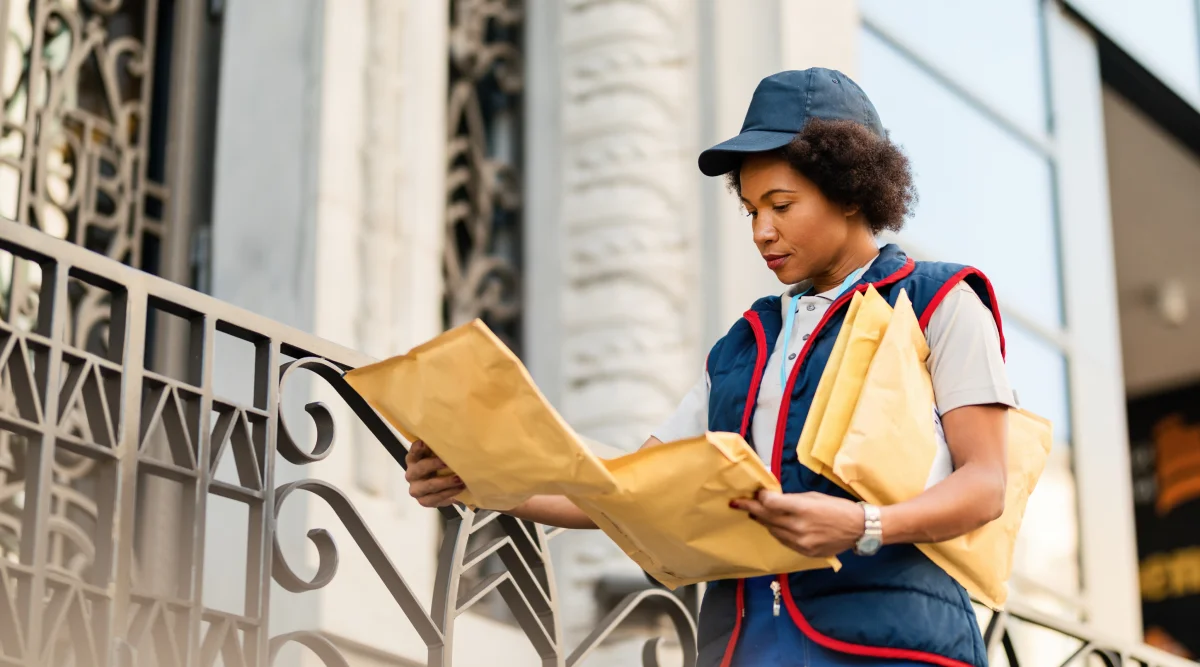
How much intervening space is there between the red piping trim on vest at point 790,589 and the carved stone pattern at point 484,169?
3.65m

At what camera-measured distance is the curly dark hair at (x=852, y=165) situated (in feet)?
7.60

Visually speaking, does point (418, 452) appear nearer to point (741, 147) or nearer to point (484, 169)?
point (741, 147)

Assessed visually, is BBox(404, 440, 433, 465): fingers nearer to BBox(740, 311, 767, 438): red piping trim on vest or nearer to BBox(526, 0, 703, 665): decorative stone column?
BBox(740, 311, 767, 438): red piping trim on vest

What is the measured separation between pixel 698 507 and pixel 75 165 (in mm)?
3223

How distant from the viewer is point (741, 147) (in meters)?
2.31

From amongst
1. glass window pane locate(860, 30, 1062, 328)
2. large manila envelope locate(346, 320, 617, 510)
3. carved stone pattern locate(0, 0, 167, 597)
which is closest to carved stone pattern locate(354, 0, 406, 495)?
carved stone pattern locate(0, 0, 167, 597)

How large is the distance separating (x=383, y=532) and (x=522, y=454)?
2901 millimetres

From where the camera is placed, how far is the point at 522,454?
207 cm

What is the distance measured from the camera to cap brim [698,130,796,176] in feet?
7.57

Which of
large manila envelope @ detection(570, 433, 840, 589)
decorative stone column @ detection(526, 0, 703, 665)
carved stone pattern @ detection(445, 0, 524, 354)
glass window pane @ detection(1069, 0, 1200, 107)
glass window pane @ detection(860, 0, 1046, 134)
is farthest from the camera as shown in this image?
glass window pane @ detection(1069, 0, 1200, 107)

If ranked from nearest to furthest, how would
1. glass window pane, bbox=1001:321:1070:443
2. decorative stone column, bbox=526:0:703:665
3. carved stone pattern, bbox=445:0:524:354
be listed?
decorative stone column, bbox=526:0:703:665, carved stone pattern, bbox=445:0:524:354, glass window pane, bbox=1001:321:1070:443

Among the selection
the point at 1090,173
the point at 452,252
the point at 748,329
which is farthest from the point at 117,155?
the point at 1090,173

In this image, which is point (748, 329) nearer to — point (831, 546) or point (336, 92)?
point (831, 546)

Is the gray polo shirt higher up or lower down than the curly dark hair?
lower down
